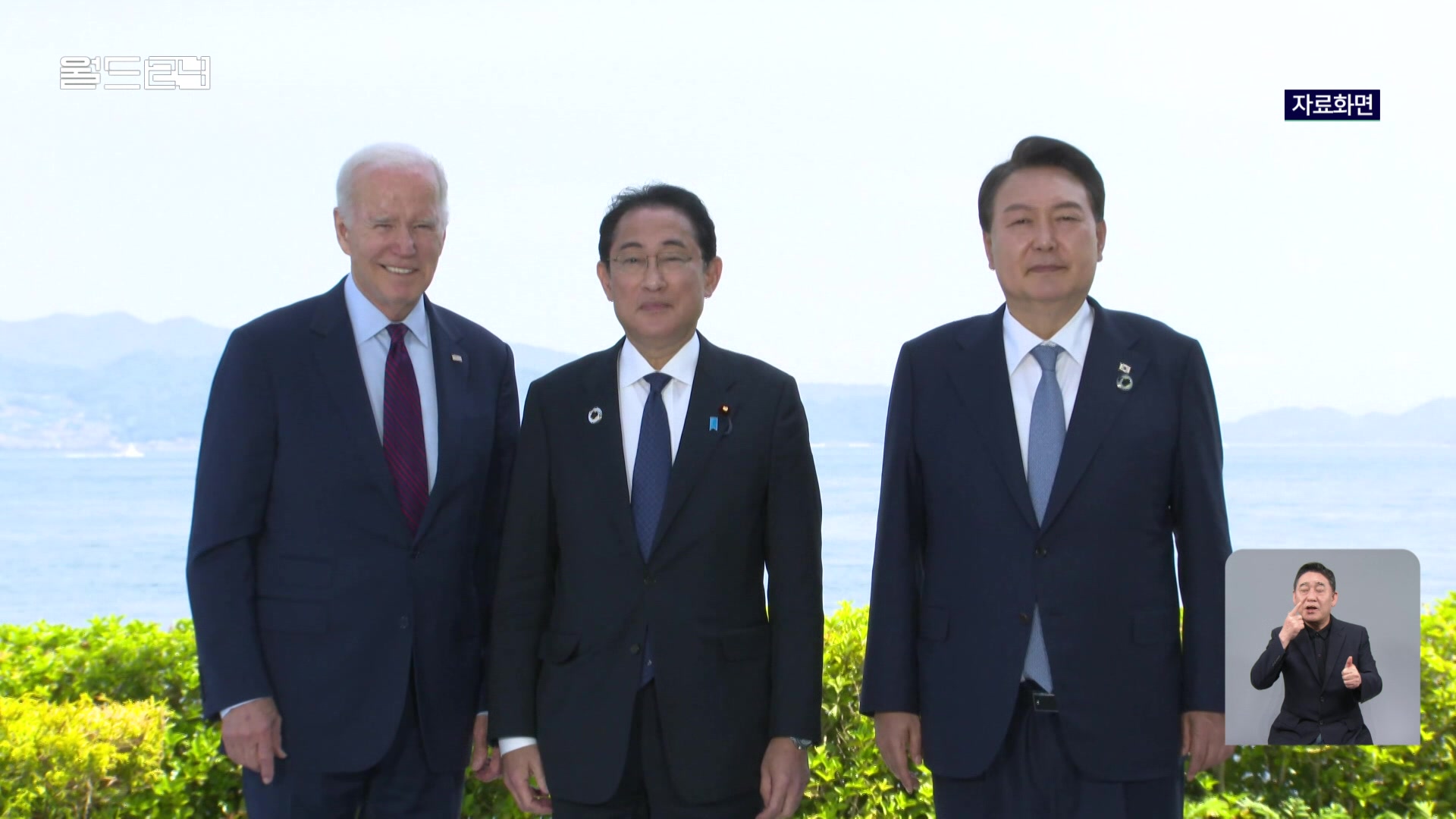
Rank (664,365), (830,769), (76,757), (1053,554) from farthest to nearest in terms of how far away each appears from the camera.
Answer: (830,769), (76,757), (664,365), (1053,554)

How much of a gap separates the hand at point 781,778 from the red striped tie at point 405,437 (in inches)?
33.3

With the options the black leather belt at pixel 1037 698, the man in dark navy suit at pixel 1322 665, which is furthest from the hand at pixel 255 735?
the man in dark navy suit at pixel 1322 665

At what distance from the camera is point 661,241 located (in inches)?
Answer: 103

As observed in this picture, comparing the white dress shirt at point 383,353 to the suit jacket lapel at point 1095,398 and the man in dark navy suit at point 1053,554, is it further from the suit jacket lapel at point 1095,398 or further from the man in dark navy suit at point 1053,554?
the suit jacket lapel at point 1095,398

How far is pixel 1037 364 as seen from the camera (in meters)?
2.57

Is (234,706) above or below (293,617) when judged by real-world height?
below

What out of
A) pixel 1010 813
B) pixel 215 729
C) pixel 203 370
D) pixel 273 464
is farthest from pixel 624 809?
pixel 203 370

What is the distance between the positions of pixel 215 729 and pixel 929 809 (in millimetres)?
2261

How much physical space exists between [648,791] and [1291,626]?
121 cm

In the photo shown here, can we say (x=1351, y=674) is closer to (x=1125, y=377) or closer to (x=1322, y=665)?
(x=1322, y=665)

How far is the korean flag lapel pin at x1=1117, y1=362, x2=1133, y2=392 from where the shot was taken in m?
2.50

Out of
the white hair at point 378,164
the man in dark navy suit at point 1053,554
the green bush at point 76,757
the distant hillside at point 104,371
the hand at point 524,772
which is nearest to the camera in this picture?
the man in dark navy suit at point 1053,554

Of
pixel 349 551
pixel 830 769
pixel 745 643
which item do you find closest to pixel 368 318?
pixel 349 551

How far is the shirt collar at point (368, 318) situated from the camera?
2.77m
